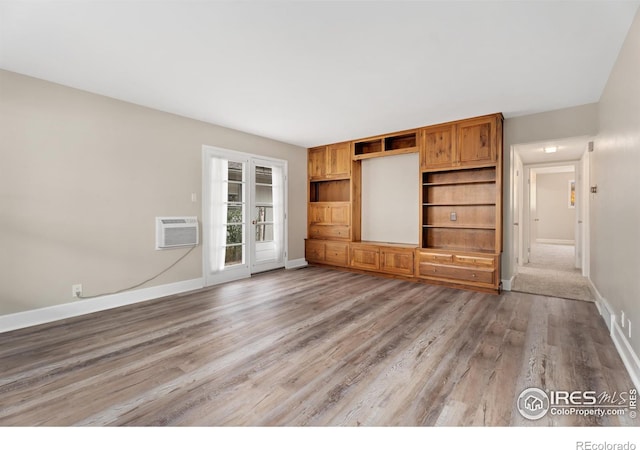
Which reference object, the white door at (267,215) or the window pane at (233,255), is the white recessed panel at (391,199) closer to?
the white door at (267,215)

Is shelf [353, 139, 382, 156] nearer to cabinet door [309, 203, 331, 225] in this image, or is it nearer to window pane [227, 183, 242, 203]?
cabinet door [309, 203, 331, 225]

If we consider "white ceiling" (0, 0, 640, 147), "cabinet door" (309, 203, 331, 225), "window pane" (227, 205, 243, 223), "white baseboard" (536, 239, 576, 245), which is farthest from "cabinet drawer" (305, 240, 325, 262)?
"white baseboard" (536, 239, 576, 245)

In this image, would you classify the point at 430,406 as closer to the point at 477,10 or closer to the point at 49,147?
the point at 477,10

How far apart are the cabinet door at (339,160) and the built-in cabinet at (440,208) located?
0.8 inches

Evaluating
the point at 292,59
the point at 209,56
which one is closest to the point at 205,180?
the point at 209,56

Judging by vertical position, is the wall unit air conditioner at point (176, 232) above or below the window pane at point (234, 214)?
below

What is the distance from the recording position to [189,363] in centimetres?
231

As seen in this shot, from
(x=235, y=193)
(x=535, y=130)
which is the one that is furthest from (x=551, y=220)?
(x=235, y=193)

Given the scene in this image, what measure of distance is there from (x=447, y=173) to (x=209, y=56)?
4.01m

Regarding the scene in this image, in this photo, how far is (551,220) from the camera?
421 inches

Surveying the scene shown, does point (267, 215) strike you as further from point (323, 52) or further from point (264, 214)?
point (323, 52)

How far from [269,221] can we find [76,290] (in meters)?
3.17

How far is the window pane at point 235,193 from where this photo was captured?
5145mm

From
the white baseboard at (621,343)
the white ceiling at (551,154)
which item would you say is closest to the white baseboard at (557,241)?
the white ceiling at (551,154)
